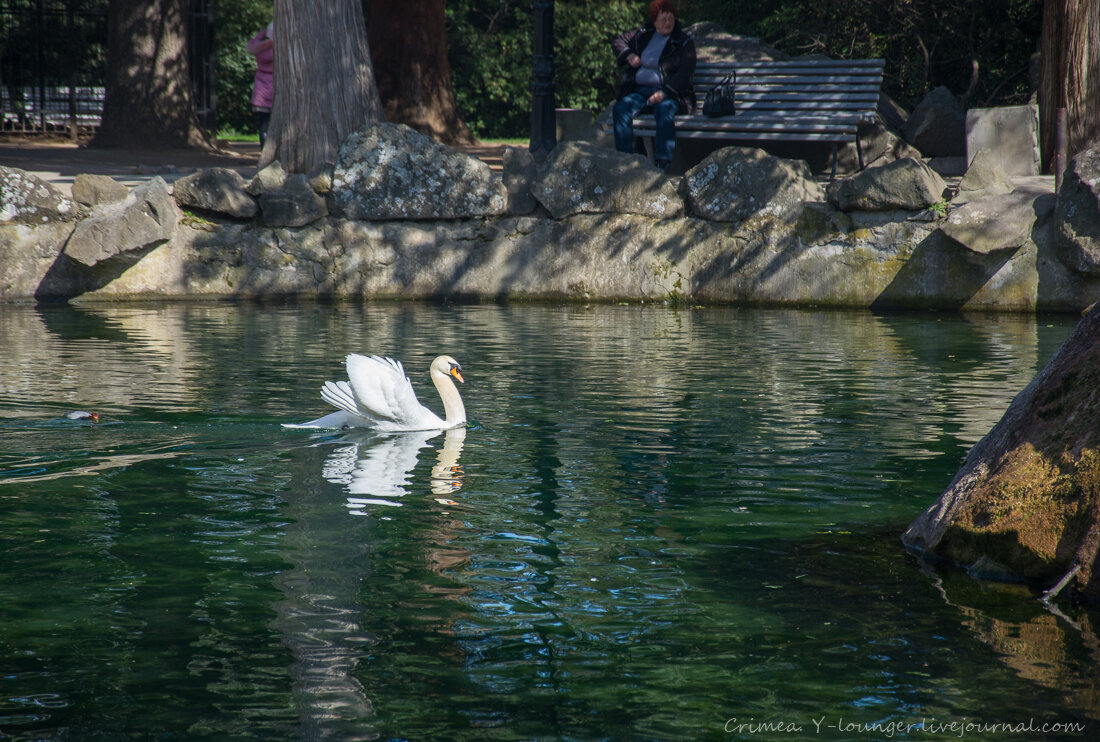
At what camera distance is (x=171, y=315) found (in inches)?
494

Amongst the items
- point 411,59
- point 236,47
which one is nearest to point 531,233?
point 411,59

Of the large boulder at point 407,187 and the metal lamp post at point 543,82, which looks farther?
the metal lamp post at point 543,82

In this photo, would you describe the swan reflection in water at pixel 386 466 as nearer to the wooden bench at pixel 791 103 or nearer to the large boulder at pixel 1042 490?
the large boulder at pixel 1042 490

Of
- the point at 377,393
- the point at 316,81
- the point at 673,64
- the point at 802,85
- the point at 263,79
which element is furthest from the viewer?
the point at 263,79

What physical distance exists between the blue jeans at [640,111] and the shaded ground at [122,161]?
127 inches

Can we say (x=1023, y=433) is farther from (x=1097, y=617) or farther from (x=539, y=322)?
(x=539, y=322)

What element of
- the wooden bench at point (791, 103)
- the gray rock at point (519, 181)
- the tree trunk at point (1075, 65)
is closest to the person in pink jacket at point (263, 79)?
the gray rock at point (519, 181)

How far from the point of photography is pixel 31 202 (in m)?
13.2

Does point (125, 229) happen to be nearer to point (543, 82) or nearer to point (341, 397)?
point (543, 82)

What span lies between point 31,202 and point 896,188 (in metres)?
9.22

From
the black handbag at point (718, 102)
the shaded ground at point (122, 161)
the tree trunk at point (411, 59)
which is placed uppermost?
the tree trunk at point (411, 59)

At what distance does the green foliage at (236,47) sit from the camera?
1150 inches

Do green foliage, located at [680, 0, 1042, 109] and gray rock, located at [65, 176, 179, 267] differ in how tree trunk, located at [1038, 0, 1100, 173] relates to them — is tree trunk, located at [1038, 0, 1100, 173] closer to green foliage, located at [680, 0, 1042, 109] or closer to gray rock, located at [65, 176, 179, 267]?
green foliage, located at [680, 0, 1042, 109]

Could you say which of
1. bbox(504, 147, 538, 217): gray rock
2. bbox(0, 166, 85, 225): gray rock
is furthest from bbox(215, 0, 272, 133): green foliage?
bbox(504, 147, 538, 217): gray rock
